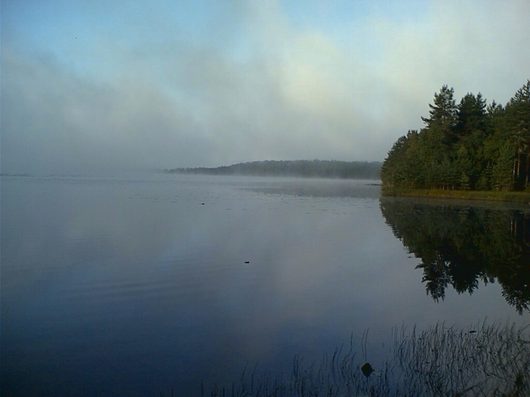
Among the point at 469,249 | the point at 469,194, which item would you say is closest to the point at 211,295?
the point at 469,249

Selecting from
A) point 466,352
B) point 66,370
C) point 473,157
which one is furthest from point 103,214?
point 473,157

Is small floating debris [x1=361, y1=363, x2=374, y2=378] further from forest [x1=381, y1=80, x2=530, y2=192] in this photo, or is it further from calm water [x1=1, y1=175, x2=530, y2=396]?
forest [x1=381, y1=80, x2=530, y2=192]

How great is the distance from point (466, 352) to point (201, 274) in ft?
34.9

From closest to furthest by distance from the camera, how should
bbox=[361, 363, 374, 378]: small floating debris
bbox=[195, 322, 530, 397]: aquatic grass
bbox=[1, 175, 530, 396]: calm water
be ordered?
1. bbox=[195, 322, 530, 397]: aquatic grass
2. bbox=[361, 363, 374, 378]: small floating debris
3. bbox=[1, 175, 530, 396]: calm water

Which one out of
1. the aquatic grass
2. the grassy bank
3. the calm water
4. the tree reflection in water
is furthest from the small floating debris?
the grassy bank

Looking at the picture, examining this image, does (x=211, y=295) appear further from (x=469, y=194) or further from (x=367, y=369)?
(x=469, y=194)

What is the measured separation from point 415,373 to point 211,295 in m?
7.58

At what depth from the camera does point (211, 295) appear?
49.8 ft

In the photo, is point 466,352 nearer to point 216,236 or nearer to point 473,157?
point 216,236

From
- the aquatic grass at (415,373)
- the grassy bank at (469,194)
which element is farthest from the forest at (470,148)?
the aquatic grass at (415,373)

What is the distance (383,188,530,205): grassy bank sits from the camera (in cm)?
6156

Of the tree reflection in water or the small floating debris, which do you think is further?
the tree reflection in water

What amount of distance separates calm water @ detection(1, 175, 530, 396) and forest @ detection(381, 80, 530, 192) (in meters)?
39.9

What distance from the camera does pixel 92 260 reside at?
66.7ft
